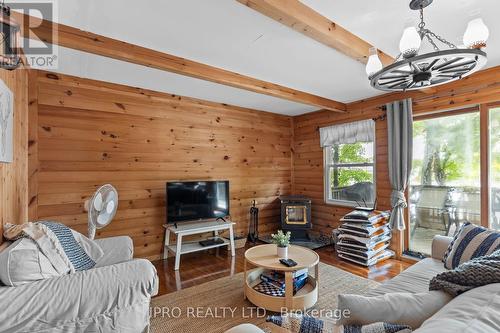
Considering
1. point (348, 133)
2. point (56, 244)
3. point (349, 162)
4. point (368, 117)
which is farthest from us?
point (349, 162)

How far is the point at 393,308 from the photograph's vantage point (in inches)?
40.2

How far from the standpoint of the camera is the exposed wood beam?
1912 mm

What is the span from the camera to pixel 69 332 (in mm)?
1324

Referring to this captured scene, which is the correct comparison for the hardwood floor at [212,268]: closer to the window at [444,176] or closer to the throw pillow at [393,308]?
the window at [444,176]

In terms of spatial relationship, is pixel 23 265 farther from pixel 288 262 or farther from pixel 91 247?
pixel 288 262

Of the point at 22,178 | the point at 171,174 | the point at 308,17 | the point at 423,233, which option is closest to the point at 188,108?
the point at 171,174

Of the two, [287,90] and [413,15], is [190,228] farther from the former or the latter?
[413,15]

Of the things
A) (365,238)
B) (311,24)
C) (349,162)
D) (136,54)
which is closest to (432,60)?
(311,24)

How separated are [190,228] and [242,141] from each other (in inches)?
72.0

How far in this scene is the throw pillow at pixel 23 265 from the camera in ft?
4.31

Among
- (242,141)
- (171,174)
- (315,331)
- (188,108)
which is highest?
(188,108)

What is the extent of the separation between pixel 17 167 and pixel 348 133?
4315 millimetres

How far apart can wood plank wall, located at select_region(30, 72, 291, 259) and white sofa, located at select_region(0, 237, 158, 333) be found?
76.4 inches

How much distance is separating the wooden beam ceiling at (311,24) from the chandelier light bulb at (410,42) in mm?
557
